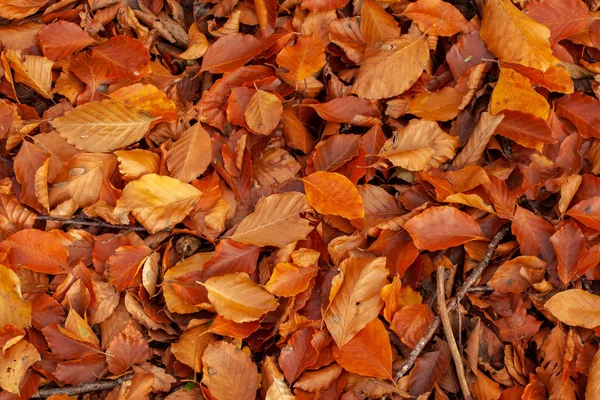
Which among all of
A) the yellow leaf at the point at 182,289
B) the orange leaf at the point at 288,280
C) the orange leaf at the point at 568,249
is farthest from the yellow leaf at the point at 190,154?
the orange leaf at the point at 568,249

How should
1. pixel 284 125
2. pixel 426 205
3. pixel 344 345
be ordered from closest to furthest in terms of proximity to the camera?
pixel 344 345 < pixel 426 205 < pixel 284 125

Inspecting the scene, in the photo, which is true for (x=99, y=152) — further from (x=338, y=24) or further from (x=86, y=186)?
(x=338, y=24)

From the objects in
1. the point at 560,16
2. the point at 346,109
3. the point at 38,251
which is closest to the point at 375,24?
the point at 346,109

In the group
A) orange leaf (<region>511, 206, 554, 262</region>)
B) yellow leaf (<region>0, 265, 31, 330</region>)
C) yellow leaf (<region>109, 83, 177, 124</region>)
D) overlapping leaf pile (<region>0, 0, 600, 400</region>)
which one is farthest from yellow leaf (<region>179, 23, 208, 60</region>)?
orange leaf (<region>511, 206, 554, 262</region>)

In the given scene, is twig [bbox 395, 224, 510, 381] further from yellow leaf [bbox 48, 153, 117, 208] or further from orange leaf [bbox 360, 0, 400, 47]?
yellow leaf [bbox 48, 153, 117, 208]

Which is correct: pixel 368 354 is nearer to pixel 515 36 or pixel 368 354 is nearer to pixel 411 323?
pixel 411 323

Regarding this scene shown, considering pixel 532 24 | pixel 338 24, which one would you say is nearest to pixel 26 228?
pixel 338 24

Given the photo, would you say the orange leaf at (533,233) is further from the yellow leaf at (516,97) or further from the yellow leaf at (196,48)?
the yellow leaf at (196,48)
